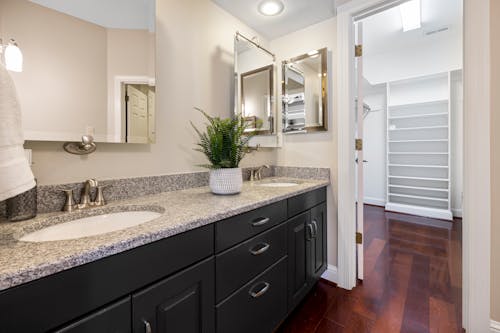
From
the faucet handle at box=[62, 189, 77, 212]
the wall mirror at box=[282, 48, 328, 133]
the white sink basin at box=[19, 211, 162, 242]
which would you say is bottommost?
the white sink basin at box=[19, 211, 162, 242]

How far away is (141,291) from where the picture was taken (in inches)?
23.6

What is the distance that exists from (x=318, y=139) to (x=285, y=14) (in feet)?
3.49

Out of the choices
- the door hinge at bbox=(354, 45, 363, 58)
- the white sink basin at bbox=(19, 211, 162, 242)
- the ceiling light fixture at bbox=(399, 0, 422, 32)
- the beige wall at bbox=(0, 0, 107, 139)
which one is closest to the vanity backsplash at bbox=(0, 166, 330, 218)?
the white sink basin at bbox=(19, 211, 162, 242)

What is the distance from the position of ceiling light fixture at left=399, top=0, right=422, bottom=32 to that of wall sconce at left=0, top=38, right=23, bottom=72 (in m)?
3.25

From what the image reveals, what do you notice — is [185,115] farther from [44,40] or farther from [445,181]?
[445,181]

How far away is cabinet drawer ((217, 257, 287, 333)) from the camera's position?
0.88 metres

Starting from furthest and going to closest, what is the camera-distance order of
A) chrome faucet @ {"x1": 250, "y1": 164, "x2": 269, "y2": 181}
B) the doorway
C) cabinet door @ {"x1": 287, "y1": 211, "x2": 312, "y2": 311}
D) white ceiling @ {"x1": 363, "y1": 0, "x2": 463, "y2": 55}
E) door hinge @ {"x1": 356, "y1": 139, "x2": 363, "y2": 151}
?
white ceiling @ {"x1": 363, "y1": 0, "x2": 463, "y2": 55} < the doorway < chrome faucet @ {"x1": 250, "y1": 164, "x2": 269, "y2": 181} < door hinge @ {"x1": 356, "y1": 139, "x2": 363, "y2": 151} < cabinet door @ {"x1": 287, "y1": 211, "x2": 312, "y2": 311}

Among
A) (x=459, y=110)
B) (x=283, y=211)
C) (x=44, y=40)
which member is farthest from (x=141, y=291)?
(x=459, y=110)

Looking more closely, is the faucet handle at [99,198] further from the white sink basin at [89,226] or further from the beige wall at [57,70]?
the beige wall at [57,70]

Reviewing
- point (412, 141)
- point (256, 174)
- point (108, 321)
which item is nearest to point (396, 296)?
point (256, 174)

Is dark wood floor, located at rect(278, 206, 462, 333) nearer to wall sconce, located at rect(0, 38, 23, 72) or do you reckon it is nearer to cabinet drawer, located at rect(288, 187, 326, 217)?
cabinet drawer, located at rect(288, 187, 326, 217)

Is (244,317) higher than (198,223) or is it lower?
lower

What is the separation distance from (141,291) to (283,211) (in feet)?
2.64

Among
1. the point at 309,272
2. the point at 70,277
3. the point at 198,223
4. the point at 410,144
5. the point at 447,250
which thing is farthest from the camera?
the point at 410,144
